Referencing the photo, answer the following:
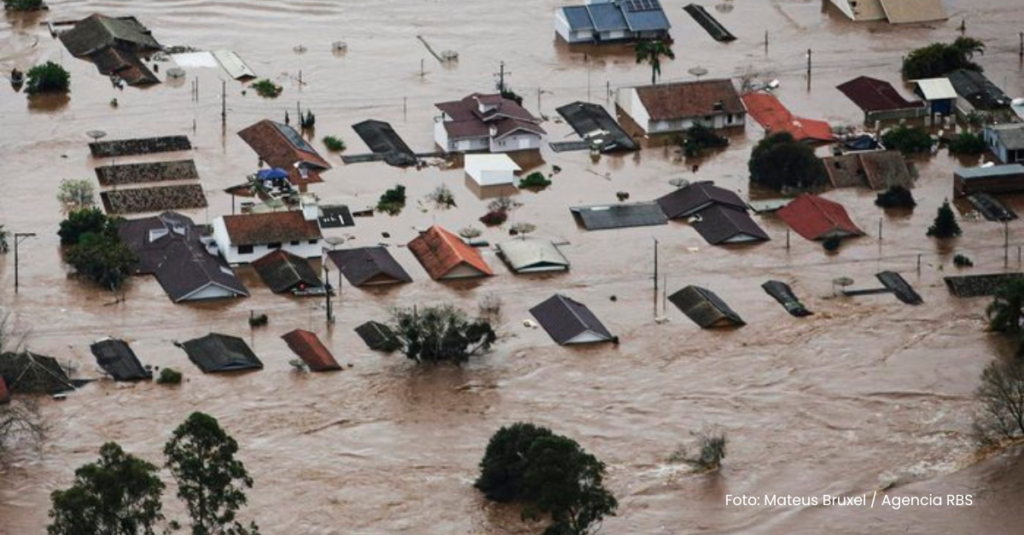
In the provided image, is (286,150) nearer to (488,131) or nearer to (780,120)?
(488,131)

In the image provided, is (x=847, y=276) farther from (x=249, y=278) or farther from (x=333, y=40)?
(x=333, y=40)

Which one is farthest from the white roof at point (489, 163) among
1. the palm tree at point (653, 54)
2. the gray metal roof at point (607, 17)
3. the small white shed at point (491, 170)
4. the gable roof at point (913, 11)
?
the gable roof at point (913, 11)

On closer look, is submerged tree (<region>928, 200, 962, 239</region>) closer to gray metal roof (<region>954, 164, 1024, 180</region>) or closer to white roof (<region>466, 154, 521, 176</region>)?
gray metal roof (<region>954, 164, 1024, 180</region>)

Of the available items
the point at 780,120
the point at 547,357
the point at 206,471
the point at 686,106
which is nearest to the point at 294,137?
the point at 686,106

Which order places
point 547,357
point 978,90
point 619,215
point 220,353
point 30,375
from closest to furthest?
point 30,375, point 220,353, point 547,357, point 619,215, point 978,90

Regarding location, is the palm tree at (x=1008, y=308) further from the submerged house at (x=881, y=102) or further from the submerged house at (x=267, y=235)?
the submerged house at (x=267, y=235)

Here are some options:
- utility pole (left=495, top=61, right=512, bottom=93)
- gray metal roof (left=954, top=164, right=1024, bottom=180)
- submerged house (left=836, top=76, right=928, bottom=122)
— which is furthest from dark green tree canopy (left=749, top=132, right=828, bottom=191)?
utility pole (left=495, top=61, right=512, bottom=93)

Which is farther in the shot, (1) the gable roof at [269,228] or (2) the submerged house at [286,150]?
(2) the submerged house at [286,150]

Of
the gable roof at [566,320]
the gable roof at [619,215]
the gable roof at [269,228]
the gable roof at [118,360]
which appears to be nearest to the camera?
the gable roof at [118,360]
